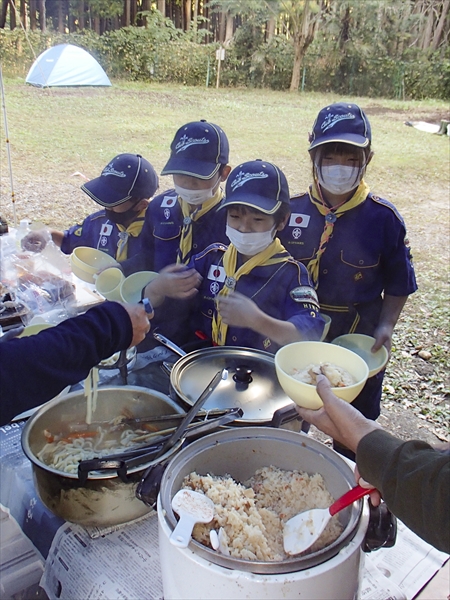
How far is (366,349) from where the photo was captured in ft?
6.89

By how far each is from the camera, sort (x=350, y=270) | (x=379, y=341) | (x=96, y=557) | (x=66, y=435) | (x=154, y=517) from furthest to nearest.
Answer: (x=350, y=270) → (x=379, y=341) → (x=66, y=435) → (x=154, y=517) → (x=96, y=557)

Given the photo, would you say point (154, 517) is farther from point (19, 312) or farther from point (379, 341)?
point (19, 312)

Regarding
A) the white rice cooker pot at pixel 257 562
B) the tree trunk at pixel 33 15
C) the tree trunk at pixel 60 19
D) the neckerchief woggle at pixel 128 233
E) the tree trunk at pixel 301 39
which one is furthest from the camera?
the tree trunk at pixel 301 39

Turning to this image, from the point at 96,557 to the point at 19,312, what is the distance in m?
1.54

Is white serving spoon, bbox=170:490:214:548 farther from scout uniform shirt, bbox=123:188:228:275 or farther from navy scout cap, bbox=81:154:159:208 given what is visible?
navy scout cap, bbox=81:154:159:208

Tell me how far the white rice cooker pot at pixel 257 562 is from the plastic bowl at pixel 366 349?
787 millimetres

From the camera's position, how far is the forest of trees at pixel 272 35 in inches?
435

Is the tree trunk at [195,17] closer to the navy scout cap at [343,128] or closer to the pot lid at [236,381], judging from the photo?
the navy scout cap at [343,128]

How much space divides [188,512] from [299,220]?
1875mm

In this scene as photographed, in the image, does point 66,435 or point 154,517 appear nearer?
point 154,517

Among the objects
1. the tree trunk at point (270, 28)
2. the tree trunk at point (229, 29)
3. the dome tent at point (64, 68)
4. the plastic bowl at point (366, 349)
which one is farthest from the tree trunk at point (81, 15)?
the plastic bowl at point (366, 349)

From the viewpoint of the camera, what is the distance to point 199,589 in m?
0.96

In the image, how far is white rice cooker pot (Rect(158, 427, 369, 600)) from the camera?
35.9 inches

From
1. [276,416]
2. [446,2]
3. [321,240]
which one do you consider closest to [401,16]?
[446,2]
